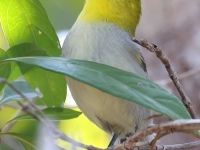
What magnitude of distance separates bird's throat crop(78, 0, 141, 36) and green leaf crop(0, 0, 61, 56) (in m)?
0.18

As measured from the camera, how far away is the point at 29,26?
168cm

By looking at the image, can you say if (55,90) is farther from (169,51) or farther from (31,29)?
(169,51)

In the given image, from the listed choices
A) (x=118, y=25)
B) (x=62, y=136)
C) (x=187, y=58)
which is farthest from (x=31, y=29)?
(x=187, y=58)

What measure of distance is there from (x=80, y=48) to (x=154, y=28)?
5.55 ft

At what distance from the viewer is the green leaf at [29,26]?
165cm

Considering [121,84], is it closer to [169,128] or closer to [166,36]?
[169,128]

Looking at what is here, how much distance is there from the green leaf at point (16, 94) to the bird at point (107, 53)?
149 mm

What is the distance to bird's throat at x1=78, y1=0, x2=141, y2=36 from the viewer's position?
1788 mm

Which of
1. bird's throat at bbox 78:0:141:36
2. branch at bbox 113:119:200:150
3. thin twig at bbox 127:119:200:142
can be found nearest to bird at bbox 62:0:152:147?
bird's throat at bbox 78:0:141:36

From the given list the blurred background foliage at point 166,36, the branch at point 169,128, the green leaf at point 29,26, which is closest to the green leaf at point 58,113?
the green leaf at point 29,26

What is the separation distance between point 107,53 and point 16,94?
1.15 feet

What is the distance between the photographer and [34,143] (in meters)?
1.54

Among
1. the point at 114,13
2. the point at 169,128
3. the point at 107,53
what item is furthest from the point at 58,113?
the point at 169,128

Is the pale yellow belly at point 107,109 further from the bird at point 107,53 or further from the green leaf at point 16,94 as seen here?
the green leaf at point 16,94
